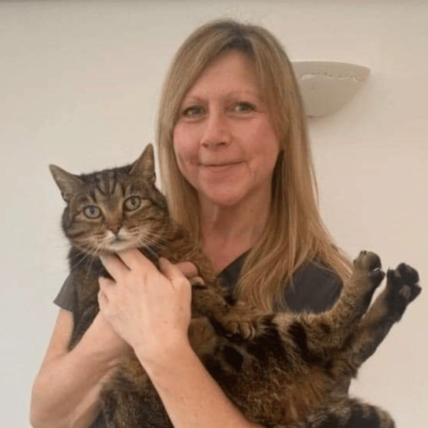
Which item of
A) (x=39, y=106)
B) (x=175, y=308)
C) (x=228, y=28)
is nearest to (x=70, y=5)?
(x=39, y=106)

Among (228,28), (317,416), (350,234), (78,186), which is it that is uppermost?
(228,28)

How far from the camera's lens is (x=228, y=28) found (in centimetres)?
76

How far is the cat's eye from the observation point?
2.42ft

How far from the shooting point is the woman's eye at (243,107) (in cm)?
72

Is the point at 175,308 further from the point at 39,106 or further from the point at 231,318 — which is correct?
the point at 39,106

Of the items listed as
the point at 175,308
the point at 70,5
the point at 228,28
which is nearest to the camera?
the point at 175,308

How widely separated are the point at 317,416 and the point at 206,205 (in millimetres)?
293

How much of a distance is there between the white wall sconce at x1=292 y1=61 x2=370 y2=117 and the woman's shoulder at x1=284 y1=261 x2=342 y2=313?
253 mm

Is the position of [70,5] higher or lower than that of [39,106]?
higher

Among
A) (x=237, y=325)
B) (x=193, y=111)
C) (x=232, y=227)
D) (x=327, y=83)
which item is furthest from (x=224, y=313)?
(x=327, y=83)

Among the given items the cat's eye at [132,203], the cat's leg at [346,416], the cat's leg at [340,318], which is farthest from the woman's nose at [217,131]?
the cat's leg at [346,416]

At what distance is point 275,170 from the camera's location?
2.55 feet

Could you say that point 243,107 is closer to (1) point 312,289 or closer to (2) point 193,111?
(2) point 193,111

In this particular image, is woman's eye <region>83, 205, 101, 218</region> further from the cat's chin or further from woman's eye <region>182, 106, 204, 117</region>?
woman's eye <region>182, 106, 204, 117</region>
